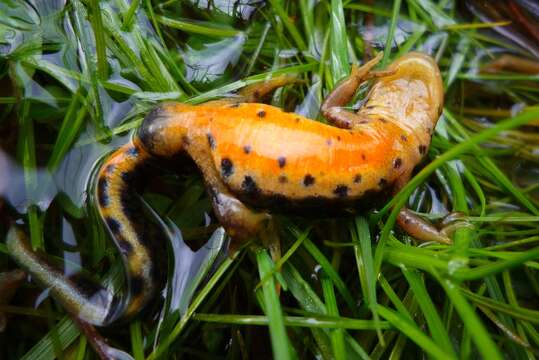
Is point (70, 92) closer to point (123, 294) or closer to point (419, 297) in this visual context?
point (123, 294)

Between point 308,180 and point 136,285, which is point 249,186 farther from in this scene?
point 136,285

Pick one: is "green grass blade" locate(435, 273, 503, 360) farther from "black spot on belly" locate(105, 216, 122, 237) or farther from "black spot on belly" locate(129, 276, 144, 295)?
"black spot on belly" locate(105, 216, 122, 237)

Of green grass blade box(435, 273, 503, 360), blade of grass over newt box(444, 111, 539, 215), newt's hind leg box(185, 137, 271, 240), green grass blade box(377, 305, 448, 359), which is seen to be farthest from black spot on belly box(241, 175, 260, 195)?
blade of grass over newt box(444, 111, 539, 215)

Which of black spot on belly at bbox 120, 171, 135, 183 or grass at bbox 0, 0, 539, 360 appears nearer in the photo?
grass at bbox 0, 0, 539, 360

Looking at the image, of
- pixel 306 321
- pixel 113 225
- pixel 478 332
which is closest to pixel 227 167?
pixel 113 225

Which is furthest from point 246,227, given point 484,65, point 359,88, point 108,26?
point 484,65

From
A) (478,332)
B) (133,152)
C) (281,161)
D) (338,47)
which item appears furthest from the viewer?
(338,47)
